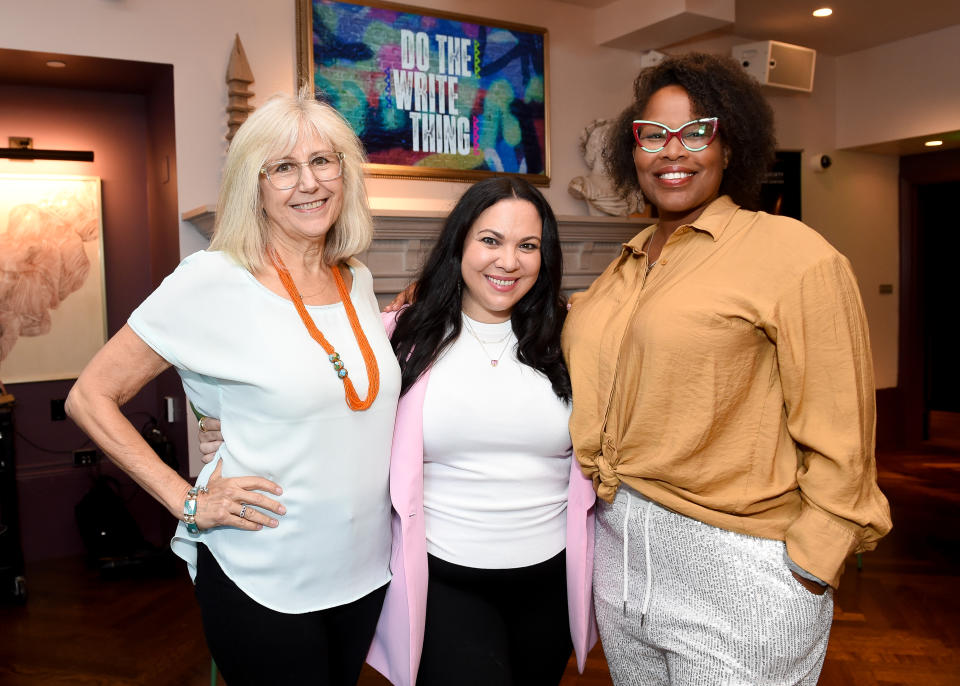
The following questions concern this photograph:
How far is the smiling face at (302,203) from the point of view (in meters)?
1.55

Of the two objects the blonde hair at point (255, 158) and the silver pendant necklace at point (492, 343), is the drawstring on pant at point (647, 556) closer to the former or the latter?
the silver pendant necklace at point (492, 343)

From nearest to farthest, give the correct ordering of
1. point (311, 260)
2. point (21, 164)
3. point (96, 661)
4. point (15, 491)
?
point (311, 260), point (96, 661), point (15, 491), point (21, 164)

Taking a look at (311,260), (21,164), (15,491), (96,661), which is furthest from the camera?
(21,164)

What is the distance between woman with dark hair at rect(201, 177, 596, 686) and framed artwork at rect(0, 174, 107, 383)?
318 cm

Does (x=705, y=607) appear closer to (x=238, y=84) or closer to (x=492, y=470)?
(x=492, y=470)

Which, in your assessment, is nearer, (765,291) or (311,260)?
(765,291)

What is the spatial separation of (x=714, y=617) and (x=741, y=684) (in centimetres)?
12

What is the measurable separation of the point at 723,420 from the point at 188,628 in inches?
109

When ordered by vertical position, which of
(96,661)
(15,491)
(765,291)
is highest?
(765,291)

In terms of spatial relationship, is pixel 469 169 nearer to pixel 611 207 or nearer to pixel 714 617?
pixel 611 207

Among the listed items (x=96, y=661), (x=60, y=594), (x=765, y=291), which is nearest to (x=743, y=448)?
(x=765, y=291)

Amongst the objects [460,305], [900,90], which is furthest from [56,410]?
[900,90]

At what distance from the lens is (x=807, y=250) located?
4.57 feet

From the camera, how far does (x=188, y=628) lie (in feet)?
11.1
